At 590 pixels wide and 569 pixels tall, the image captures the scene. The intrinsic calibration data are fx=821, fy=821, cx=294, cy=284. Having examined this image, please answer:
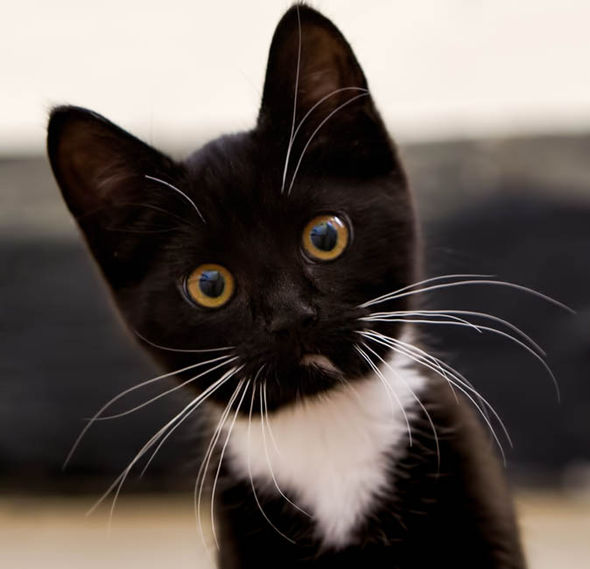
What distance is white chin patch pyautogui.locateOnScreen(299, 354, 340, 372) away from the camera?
0.90m

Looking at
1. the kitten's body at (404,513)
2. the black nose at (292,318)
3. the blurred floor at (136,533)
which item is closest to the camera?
the black nose at (292,318)

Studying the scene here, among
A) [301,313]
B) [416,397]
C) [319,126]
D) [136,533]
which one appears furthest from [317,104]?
[136,533]

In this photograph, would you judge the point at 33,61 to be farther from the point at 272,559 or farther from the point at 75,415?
the point at 272,559

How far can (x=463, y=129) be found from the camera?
2.07 meters

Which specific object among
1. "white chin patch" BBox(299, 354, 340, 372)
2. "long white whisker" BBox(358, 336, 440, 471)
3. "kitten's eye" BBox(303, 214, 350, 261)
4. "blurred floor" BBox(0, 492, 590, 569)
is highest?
"kitten's eye" BBox(303, 214, 350, 261)

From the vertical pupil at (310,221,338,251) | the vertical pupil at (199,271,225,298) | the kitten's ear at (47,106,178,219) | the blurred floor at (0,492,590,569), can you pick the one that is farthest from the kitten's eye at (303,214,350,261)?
the blurred floor at (0,492,590,569)

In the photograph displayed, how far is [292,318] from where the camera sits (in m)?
0.88

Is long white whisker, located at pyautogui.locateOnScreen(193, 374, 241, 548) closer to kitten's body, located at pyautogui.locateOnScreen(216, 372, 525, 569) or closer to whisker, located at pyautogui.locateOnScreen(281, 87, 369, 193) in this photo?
kitten's body, located at pyautogui.locateOnScreen(216, 372, 525, 569)

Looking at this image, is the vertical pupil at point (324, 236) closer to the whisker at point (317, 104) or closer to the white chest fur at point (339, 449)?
the whisker at point (317, 104)

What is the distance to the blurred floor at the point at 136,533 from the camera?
1.74 metres

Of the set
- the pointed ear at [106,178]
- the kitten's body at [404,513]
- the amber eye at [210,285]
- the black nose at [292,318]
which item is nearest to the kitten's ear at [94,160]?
the pointed ear at [106,178]

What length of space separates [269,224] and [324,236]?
0.21ft

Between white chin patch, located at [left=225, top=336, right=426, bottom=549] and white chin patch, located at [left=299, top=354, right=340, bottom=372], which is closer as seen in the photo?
white chin patch, located at [left=299, top=354, right=340, bottom=372]

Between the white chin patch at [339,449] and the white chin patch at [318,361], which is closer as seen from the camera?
the white chin patch at [318,361]
